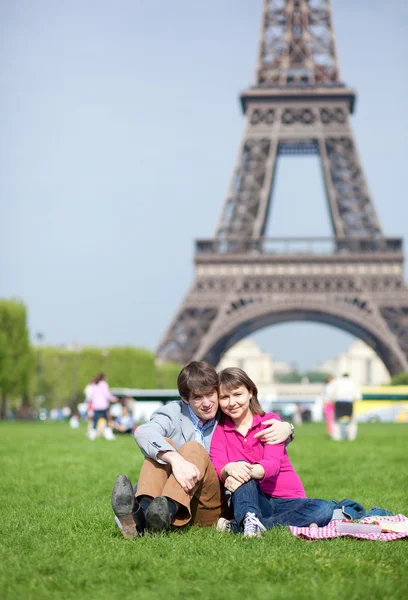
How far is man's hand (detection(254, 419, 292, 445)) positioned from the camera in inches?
254

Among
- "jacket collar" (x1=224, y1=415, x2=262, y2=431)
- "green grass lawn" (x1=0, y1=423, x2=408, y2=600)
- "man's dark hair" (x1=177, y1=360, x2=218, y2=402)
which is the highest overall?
"man's dark hair" (x1=177, y1=360, x2=218, y2=402)

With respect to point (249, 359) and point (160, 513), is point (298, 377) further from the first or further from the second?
point (160, 513)

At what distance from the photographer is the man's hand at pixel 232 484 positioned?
6277mm

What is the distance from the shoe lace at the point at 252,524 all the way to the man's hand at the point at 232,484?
0.20m

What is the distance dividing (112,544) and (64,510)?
2191 mm

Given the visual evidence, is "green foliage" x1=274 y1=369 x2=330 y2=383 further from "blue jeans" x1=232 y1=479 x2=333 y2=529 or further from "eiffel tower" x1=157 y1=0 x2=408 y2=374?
"blue jeans" x1=232 y1=479 x2=333 y2=529

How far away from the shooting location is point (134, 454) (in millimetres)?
16531

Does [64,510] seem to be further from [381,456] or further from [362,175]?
[362,175]

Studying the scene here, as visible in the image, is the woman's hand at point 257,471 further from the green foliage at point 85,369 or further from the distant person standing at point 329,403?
the green foliage at point 85,369

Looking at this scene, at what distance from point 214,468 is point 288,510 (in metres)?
0.68

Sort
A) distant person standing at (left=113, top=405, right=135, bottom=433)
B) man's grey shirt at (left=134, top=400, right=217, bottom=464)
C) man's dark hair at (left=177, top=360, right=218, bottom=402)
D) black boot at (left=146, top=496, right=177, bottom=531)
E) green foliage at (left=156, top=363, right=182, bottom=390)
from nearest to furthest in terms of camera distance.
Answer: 1. black boot at (left=146, top=496, right=177, bottom=531)
2. man's dark hair at (left=177, top=360, right=218, bottom=402)
3. man's grey shirt at (left=134, top=400, right=217, bottom=464)
4. distant person standing at (left=113, top=405, right=135, bottom=433)
5. green foliage at (left=156, top=363, right=182, bottom=390)

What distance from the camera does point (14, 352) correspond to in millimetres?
49844

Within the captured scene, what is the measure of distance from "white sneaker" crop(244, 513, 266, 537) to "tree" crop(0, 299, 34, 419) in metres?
43.5

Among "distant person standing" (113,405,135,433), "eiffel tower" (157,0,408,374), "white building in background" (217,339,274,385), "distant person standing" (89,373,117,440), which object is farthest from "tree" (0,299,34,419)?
"white building in background" (217,339,274,385)
